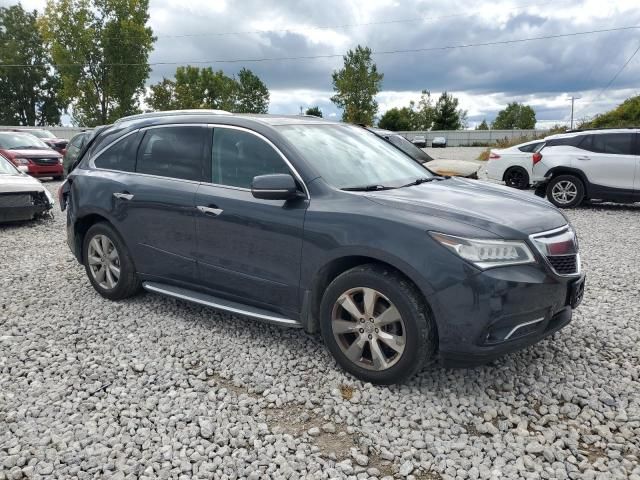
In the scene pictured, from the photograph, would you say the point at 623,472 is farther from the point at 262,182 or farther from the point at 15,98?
the point at 15,98

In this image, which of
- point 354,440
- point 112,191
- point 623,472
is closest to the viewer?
point 623,472

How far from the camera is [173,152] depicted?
176 inches

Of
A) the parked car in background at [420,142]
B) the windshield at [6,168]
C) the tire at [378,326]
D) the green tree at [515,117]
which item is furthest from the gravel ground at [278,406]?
the green tree at [515,117]

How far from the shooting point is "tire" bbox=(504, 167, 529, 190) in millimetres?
12984

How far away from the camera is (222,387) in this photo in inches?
137

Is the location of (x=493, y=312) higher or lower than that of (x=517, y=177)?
lower

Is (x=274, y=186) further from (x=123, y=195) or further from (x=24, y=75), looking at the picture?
(x=24, y=75)

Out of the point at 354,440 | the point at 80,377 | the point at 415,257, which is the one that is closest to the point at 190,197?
the point at 80,377

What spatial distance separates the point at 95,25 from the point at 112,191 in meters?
49.1

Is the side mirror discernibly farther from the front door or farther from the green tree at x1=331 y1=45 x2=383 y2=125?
the green tree at x1=331 y1=45 x2=383 y2=125

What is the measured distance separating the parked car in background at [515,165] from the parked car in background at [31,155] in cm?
1307

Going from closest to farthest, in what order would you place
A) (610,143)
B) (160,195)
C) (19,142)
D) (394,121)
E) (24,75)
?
1. (160,195)
2. (610,143)
3. (19,142)
4. (24,75)
5. (394,121)

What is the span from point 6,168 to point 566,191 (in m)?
11.1

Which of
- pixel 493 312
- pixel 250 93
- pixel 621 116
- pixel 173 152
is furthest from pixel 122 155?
pixel 250 93
